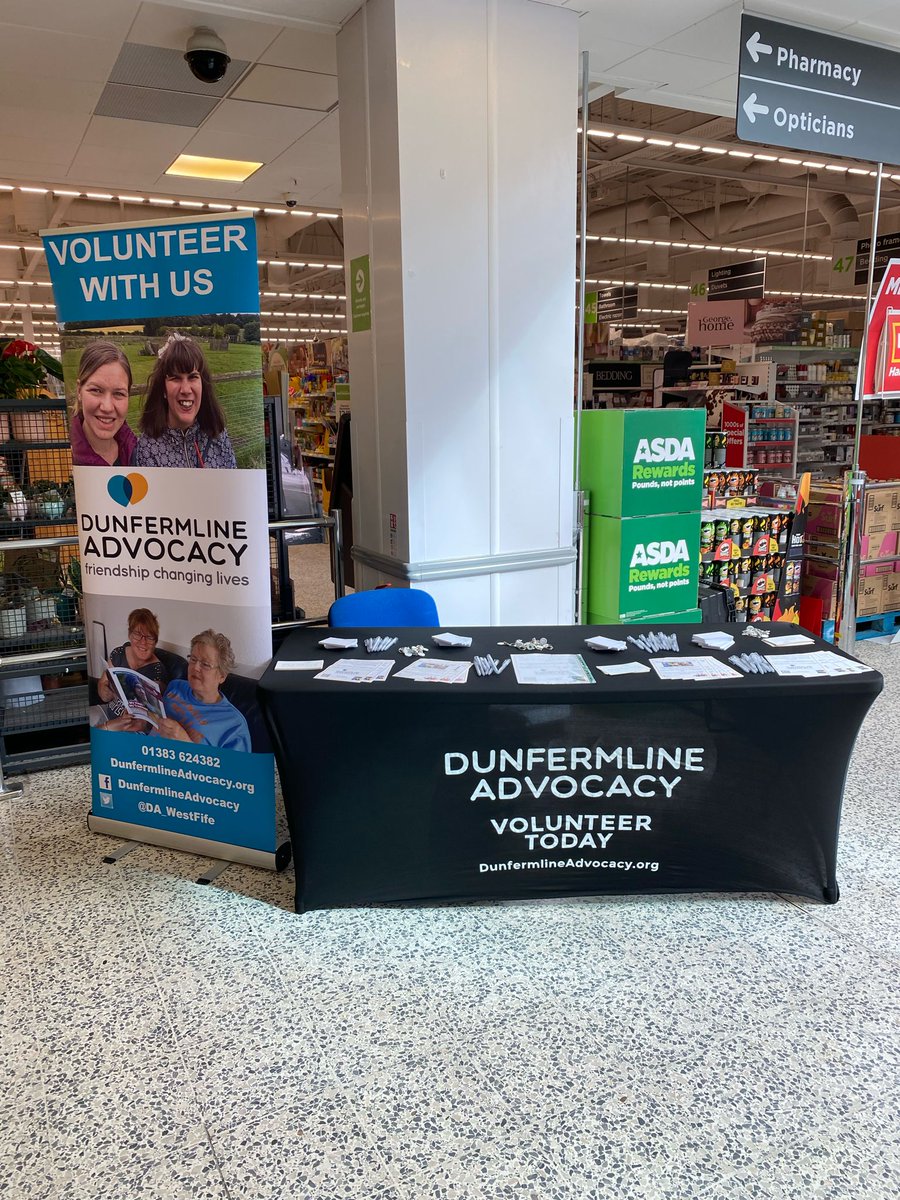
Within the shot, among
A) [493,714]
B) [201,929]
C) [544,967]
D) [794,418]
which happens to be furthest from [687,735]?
[794,418]

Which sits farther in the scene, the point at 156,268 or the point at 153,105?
the point at 153,105

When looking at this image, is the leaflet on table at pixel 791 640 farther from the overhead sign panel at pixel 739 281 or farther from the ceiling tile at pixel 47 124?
the overhead sign panel at pixel 739 281

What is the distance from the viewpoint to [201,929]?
2.85 m

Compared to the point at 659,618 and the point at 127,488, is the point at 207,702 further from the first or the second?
the point at 659,618

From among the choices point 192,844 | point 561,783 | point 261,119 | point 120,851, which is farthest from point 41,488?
point 261,119

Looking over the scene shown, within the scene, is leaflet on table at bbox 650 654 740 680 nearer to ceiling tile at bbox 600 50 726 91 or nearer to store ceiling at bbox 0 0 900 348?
store ceiling at bbox 0 0 900 348

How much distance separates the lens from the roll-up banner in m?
2.93

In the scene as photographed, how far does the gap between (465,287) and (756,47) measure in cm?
154

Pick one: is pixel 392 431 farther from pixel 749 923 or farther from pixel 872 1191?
pixel 872 1191

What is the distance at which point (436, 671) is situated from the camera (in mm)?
2762

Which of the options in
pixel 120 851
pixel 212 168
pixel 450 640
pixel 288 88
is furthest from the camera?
pixel 212 168

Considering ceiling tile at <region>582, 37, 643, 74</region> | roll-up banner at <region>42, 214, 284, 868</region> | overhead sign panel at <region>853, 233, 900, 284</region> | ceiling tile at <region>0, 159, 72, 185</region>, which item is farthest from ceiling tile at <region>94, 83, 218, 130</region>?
overhead sign panel at <region>853, 233, 900, 284</region>

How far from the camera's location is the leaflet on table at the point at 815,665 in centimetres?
269

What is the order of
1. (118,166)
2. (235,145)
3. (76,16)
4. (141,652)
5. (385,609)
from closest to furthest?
(141,652) < (385,609) < (76,16) < (235,145) < (118,166)
